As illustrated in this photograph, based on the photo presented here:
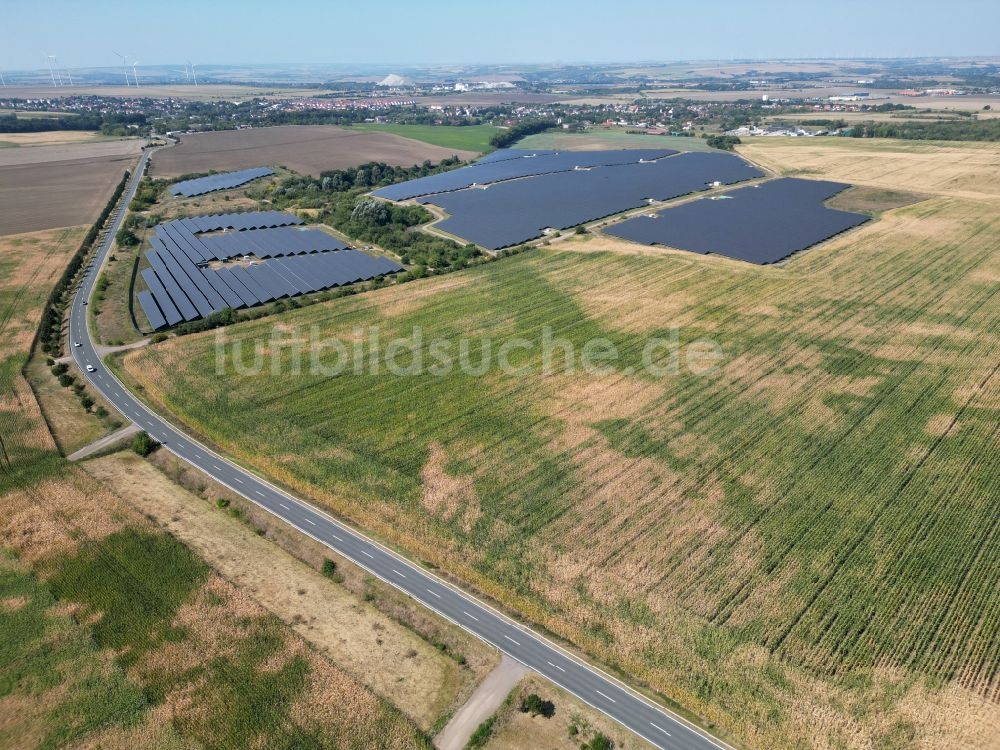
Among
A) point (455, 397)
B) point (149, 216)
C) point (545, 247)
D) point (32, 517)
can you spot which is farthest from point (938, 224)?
point (149, 216)

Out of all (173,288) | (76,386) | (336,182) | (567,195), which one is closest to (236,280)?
(173,288)

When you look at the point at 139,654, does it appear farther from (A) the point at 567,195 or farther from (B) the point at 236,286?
(A) the point at 567,195

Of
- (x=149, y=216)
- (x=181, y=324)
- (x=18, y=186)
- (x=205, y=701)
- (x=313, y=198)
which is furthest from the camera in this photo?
(x=18, y=186)

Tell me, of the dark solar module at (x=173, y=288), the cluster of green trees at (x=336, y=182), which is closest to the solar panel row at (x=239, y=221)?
the cluster of green trees at (x=336, y=182)

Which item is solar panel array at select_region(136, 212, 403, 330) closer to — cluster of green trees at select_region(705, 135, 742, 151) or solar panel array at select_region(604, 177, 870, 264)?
solar panel array at select_region(604, 177, 870, 264)

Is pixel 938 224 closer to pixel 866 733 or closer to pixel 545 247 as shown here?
pixel 545 247

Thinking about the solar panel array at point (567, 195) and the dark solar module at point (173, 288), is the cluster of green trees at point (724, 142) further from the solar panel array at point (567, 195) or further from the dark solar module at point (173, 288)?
the dark solar module at point (173, 288)
